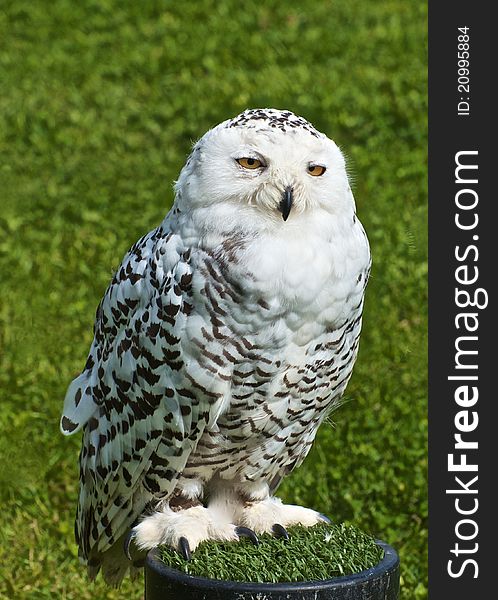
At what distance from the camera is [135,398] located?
3.50 meters

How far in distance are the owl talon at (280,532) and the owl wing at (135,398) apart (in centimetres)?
37

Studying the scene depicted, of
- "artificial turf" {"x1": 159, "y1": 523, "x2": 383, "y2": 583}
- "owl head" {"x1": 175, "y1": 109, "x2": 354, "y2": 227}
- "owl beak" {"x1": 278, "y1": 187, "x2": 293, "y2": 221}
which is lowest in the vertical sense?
"artificial turf" {"x1": 159, "y1": 523, "x2": 383, "y2": 583}

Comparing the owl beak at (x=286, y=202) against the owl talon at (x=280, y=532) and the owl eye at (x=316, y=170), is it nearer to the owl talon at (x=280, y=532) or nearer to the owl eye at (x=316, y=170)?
the owl eye at (x=316, y=170)

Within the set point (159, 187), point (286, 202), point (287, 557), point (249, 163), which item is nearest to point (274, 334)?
point (286, 202)

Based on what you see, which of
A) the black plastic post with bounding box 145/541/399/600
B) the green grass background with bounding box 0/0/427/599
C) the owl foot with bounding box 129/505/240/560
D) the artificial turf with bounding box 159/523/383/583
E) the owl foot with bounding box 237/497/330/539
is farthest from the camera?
the green grass background with bounding box 0/0/427/599

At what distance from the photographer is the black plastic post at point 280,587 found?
313cm

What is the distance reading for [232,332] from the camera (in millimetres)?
3248

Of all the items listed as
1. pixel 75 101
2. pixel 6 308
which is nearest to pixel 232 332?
pixel 6 308

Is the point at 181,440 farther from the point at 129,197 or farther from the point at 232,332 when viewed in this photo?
the point at 129,197

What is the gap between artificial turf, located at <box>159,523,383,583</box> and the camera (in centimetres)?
325

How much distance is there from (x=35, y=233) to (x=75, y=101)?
138 centimetres

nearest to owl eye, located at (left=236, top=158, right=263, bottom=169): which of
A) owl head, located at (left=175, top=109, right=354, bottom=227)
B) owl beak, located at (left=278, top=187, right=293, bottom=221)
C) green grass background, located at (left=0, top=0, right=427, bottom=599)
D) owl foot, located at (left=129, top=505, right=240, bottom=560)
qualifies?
owl head, located at (left=175, top=109, right=354, bottom=227)

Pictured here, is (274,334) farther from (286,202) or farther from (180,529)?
(180,529)

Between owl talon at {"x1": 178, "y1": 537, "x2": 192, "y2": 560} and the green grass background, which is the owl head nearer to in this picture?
owl talon at {"x1": 178, "y1": 537, "x2": 192, "y2": 560}
